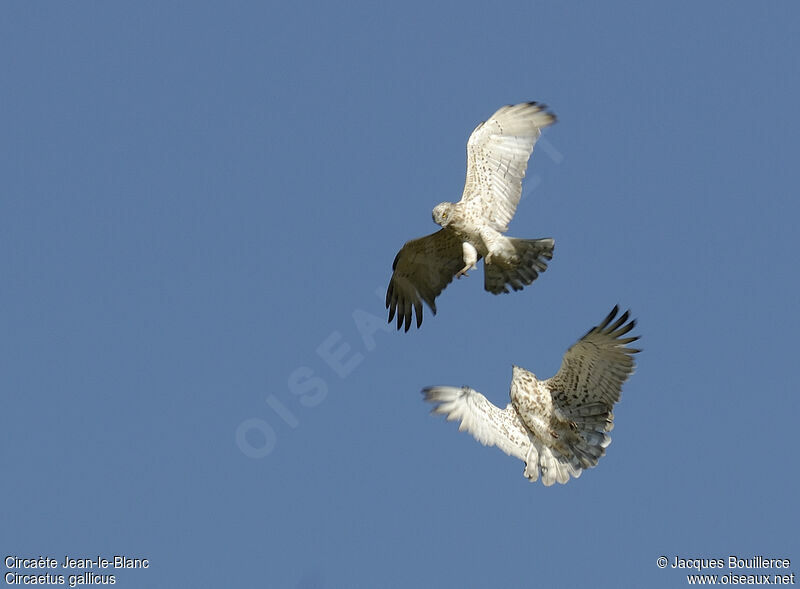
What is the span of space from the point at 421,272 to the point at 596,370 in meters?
3.30

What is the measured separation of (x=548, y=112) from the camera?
17.2 m

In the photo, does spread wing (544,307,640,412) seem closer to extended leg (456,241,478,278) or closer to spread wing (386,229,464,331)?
extended leg (456,241,478,278)

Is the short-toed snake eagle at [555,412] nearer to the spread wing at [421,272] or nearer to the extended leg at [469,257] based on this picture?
the extended leg at [469,257]

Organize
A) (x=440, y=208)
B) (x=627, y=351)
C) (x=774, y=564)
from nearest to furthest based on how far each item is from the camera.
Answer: (x=627, y=351) → (x=440, y=208) → (x=774, y=564)

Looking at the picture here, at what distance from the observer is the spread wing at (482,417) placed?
14867 mm

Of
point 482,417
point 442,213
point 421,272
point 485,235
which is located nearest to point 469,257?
point 485,235

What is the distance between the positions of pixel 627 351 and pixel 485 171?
330 cm

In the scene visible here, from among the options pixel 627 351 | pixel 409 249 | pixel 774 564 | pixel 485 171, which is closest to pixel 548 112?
pixel 485 171

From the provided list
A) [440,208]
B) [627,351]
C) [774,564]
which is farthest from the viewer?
[774,564]

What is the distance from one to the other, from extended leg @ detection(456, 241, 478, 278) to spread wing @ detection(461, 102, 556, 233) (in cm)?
38

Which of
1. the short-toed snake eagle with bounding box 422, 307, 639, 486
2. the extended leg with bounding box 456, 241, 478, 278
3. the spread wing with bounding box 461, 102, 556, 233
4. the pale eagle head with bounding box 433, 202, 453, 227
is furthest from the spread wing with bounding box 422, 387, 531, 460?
the spread wing with bounding box 461, 102, 556, 233

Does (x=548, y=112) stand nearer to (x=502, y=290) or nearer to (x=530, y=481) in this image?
(x=502, y=290)

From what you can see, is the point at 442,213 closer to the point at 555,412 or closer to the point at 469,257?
the point at 469,257

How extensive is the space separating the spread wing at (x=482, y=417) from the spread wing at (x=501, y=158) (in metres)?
2.33
